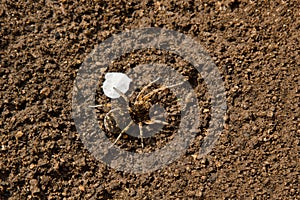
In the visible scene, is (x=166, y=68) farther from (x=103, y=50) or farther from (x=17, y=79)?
(x=17, y=79)

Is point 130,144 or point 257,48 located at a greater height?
point 257,48

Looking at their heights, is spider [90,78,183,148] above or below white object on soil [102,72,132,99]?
below

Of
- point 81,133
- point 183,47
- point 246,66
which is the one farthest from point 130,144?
point 246,66

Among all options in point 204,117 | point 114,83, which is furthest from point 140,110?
point 204,117

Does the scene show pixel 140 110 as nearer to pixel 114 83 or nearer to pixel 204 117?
pixel 114 83
